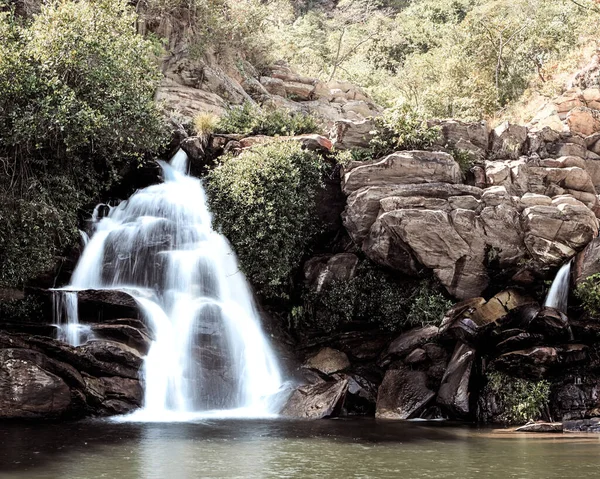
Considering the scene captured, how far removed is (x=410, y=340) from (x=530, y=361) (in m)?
3.62

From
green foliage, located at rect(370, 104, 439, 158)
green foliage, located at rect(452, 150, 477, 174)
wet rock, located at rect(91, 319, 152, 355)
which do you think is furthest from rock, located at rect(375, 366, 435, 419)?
green foliage, located at rect(370, 104, 439, 158)

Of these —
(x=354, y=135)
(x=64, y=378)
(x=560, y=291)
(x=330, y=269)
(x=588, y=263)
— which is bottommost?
(x=64, y=378)

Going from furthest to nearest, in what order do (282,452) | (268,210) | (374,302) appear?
(268,210) < (374,302) < (282,452)

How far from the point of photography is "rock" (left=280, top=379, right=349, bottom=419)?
1642 centimetres

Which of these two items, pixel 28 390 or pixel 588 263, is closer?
pixel 28 390

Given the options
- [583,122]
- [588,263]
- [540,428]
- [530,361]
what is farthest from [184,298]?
[583,122]

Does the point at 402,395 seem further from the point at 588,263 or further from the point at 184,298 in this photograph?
the point at 184,298

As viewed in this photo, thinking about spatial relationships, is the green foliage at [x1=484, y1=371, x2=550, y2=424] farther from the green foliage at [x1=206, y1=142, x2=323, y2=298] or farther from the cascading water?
the green foliage at [x1=206, y1=142, x2=323, y2=298]

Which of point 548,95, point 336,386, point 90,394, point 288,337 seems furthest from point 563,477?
point 548,95

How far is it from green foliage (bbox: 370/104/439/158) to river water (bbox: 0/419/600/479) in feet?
33.1

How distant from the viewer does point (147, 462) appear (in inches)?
397

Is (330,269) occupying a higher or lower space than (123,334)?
higher

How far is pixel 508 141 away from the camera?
22.5 m

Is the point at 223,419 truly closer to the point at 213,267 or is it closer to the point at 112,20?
the point at 213,267
